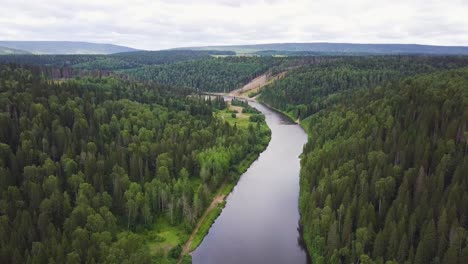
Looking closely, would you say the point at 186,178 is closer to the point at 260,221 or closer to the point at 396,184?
the point at 260,221

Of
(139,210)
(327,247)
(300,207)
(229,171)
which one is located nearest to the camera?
(327,247)

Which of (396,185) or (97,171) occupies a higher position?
(97,171)

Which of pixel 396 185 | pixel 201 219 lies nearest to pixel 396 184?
pixel 396 185

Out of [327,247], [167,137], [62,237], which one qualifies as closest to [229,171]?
[167,137]

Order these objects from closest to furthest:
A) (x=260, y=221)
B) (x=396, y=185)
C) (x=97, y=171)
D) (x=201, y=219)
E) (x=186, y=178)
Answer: (x=396, y=185) → (x=201, y=219) → (x=260, y=221) → (x=97, y=171) → (x=186, y=178)

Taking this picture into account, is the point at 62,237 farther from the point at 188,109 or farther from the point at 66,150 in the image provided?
the point at 188,109

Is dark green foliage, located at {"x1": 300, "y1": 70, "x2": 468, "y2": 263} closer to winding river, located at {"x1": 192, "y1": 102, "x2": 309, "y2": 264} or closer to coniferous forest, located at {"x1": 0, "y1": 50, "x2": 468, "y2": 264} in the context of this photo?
coniferous forest, located at {"x1": 0, "y1": 50, "x2": 468, "y2": 264}

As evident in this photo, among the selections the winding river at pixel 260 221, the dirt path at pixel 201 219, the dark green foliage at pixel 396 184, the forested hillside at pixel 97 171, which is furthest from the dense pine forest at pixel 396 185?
the forested hillside at pixel 97 171
